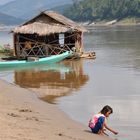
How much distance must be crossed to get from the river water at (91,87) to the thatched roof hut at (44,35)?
240cm

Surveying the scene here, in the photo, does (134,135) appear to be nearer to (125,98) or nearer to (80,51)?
(125,98)

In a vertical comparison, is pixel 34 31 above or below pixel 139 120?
above

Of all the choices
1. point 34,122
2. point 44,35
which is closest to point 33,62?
point 44,35

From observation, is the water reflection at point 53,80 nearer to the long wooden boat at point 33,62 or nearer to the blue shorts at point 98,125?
the long wooden boat at point 33,62

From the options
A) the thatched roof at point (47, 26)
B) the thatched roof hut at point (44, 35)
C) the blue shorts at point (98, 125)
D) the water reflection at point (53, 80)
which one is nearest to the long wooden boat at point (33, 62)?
the water reflection at point (53, 80)

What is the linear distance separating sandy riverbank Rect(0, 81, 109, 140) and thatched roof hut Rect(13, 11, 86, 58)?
15.5 m

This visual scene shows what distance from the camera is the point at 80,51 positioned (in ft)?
117

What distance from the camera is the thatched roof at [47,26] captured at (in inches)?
1307

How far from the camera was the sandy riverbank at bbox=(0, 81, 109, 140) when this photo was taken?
10844 mm

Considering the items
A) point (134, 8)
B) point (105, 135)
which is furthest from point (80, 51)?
point (134, 8)

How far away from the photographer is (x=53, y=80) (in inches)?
939

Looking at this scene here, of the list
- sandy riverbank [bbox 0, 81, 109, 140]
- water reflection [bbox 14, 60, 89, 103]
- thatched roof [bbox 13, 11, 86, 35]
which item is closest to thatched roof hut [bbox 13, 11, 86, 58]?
thatched roof [bbox 13, 11, 86, 35]

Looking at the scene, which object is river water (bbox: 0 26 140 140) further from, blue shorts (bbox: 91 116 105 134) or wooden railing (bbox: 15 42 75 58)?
wooden railing (bbox: 15 42 75 58)

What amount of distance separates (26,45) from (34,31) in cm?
203
